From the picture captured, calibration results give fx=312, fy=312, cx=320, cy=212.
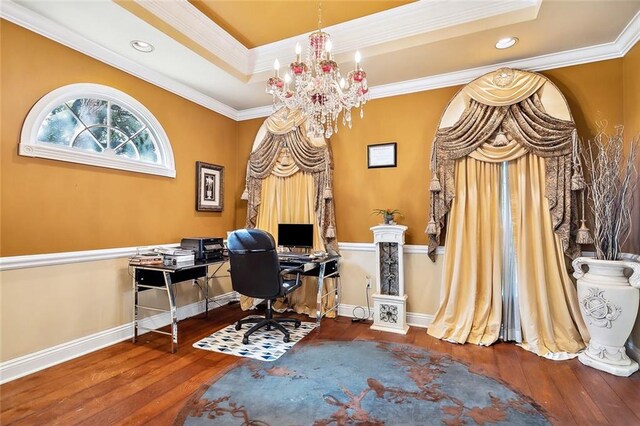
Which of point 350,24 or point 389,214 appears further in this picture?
point 389,214

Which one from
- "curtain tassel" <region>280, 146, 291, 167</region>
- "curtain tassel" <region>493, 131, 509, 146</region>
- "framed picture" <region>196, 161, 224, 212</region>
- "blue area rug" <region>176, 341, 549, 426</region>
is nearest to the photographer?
"blue area rug" <region>176, 341, 549, 426</region>

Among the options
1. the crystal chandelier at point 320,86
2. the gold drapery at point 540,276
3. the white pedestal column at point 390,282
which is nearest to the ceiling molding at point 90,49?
the crystal chandelier at point 320,86

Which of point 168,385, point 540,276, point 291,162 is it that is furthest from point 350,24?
point 168,385

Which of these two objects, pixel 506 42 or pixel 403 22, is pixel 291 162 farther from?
pixel 506 42

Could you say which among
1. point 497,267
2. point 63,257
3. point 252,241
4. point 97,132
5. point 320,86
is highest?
point 320,86

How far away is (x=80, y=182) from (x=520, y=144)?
13.1 feet

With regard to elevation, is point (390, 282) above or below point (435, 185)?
below

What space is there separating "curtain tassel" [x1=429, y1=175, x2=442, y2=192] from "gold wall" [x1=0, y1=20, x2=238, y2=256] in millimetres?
2780

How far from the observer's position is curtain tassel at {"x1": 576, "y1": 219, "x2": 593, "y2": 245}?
2.61m

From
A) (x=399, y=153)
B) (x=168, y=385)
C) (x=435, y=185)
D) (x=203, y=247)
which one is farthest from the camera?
(x=399, y=153)

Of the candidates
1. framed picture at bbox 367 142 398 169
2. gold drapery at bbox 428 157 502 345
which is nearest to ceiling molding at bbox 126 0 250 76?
framed picture at bbox 367 142 398 169

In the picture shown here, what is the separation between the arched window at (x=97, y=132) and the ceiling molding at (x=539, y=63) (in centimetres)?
254

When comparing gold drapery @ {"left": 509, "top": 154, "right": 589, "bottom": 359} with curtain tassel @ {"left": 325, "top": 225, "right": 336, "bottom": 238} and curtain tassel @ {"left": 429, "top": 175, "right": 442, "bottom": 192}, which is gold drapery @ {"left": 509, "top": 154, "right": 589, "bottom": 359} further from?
curtain tassel @ {"left": 325, "top": 225, "right": 336, "bottom": 238}

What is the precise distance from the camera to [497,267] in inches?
120
